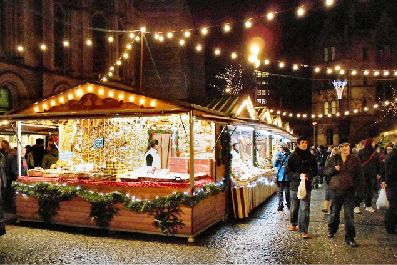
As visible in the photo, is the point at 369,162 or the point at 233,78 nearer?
the point at 369,162

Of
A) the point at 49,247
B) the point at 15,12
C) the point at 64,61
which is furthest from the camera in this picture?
the point at 64,61

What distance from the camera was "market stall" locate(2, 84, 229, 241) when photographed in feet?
27.4

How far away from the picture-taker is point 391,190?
8500 millimetres

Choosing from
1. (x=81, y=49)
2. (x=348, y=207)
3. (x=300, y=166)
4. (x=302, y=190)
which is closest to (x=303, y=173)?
(x=300, y=166)

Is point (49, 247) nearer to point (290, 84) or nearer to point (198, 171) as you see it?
point (198, 171)

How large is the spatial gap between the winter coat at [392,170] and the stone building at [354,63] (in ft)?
122

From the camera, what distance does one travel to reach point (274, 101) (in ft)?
219

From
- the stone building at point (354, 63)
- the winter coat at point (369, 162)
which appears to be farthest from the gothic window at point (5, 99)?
the stone building at point (354, 63)

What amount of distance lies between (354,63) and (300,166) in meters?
41.8

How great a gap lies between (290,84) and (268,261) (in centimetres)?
5499

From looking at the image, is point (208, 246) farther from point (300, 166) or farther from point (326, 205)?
point (326, 205)

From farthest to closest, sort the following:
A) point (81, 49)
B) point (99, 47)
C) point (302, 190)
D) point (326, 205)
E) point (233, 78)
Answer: point (233, 78) < point (99, 47) < point (81, 49) < point (326, 205) < point (302, 190)

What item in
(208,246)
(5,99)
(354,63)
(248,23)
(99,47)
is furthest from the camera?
(354,63)

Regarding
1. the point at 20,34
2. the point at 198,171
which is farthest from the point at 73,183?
the point at 20,34
